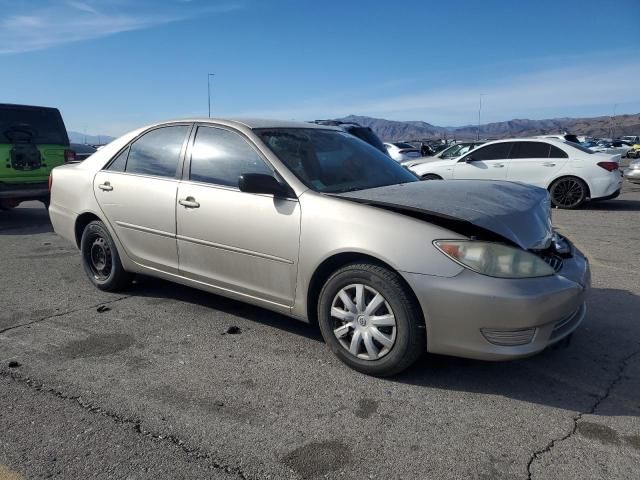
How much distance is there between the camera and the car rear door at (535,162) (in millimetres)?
10922

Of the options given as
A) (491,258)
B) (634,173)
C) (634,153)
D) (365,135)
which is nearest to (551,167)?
(365,135)

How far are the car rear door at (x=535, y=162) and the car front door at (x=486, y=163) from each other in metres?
0.15

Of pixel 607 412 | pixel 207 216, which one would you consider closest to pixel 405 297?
pixel 607 412

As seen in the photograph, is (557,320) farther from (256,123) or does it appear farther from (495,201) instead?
(256,123)

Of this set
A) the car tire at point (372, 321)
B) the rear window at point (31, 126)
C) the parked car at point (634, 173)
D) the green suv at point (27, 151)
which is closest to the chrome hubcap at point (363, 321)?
the car tire at point (372, 321)

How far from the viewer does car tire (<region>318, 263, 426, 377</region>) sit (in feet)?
A: 9.92

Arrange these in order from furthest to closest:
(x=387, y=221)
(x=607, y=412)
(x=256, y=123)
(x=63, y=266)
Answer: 1. (x=63, y=266)
2. (x=256, y=123)
3. (x=387, y=221)
4. (x=607, y=412)

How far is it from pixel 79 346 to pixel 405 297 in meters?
2.31

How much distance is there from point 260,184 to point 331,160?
78cm

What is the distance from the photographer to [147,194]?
4.33 meters

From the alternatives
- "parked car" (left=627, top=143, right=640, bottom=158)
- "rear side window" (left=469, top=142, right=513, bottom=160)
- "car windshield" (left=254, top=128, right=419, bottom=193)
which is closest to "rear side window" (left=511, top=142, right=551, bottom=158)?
"rear side window" (left=469, top=142, right=513, bottom=160)

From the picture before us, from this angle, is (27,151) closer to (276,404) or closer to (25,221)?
(25,221)

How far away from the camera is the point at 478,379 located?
3.22 m

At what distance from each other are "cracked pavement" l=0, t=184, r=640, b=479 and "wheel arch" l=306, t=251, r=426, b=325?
0.35 metres
